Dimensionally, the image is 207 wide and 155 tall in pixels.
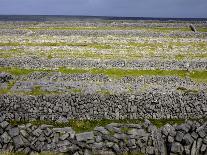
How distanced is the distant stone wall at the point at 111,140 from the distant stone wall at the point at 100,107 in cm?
810

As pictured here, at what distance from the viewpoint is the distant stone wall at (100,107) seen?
Answer: 28.3 metres

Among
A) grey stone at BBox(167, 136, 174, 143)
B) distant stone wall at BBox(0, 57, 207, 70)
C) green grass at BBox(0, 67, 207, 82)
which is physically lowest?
grey stone at BBox(167, 136, 174, 143)

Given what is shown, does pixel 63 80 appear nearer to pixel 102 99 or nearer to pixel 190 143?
pixel 102 99

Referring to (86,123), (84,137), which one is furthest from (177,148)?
(86,123)

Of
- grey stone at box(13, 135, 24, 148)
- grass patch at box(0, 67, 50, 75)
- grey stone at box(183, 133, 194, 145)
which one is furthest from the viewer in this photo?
grass patch at box(0, 67, 50, 75)

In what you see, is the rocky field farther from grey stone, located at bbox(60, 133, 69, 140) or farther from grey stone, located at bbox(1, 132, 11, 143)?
grey stone, located at bbox(60, 133, 69, 140)

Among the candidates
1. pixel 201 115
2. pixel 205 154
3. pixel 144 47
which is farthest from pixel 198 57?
pixel 205 154

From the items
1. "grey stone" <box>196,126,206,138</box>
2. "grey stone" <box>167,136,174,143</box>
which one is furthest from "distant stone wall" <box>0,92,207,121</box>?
"grey stone" <box>196,126,206,138</box>

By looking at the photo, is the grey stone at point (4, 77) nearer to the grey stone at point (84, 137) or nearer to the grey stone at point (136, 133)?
the grey stone at point (84, 137)

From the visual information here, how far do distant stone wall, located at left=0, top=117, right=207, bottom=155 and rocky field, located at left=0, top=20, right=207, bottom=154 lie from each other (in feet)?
25.3

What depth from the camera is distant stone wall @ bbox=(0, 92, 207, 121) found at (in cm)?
2833

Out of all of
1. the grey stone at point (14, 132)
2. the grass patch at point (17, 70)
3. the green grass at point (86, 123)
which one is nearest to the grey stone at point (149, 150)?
the grey stone at point (14, 132)

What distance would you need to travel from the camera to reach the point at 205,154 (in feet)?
61.0

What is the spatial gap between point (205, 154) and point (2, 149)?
392 inches
